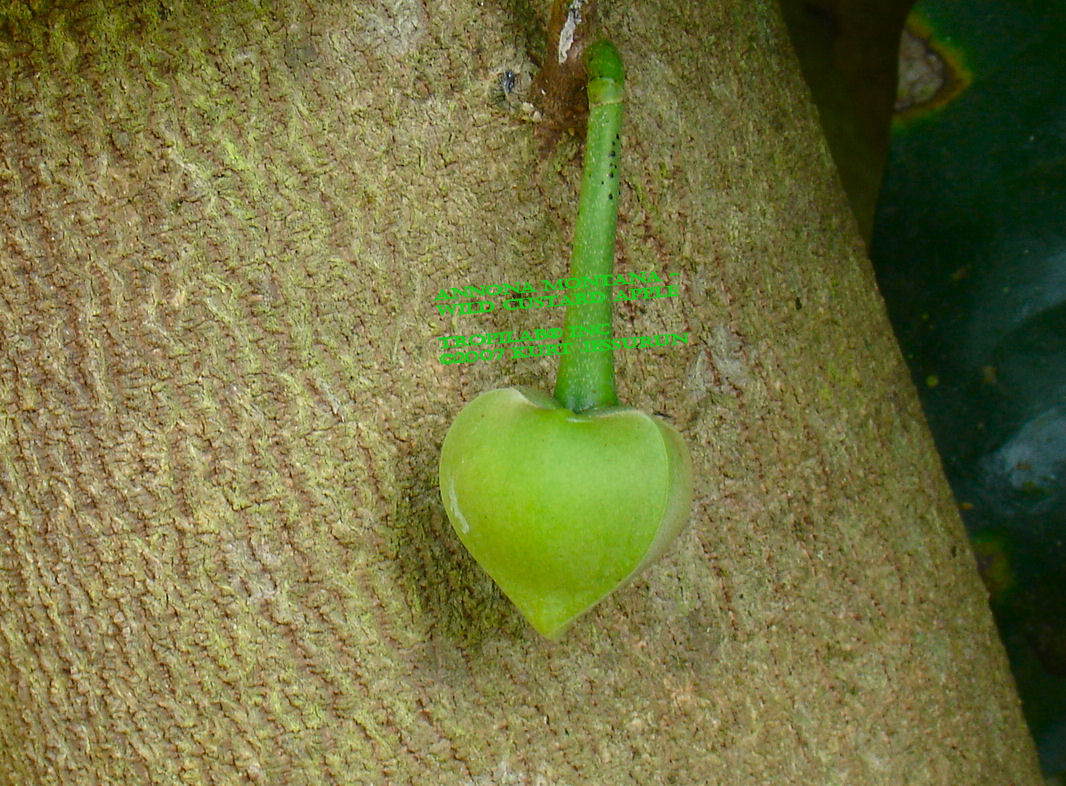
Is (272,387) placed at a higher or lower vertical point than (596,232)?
lower

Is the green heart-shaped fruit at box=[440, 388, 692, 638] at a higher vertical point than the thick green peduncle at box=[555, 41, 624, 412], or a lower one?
lower

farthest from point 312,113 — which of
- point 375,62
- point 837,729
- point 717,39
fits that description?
point 837,729

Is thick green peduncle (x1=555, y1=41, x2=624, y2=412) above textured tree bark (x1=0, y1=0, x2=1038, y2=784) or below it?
A: above

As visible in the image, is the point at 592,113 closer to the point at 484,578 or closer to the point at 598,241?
the point at 598,241

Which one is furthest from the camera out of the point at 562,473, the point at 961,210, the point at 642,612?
the point at 961,210

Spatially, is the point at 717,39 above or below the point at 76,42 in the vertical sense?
above
